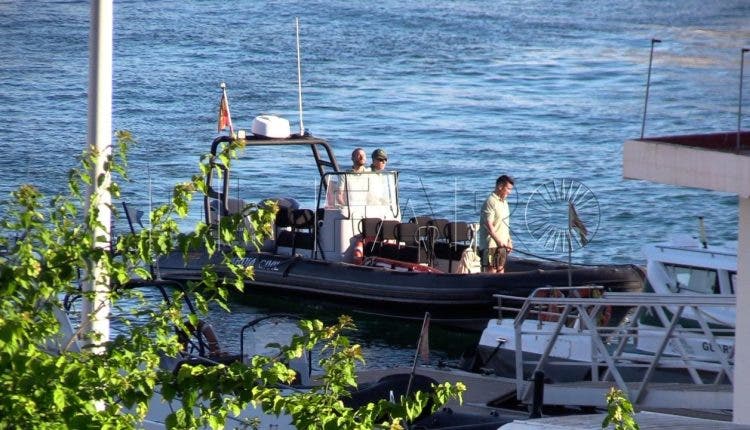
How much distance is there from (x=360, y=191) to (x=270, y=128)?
3.81 ft

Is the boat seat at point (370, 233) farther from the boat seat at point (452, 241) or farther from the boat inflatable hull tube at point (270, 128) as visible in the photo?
the boat inflatable hull tube at point (270, 128)

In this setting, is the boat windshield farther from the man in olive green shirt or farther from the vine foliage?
the vine foliage

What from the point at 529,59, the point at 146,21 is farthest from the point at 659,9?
the point at 146,21

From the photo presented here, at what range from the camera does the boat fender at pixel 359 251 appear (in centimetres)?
1503

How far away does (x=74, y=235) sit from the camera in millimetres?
5207

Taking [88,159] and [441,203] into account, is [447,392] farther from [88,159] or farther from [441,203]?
[441,203]

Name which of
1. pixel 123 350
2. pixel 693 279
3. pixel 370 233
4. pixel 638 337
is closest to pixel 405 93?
pixel 370 233

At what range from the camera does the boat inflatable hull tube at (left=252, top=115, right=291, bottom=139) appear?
1551 centimetres

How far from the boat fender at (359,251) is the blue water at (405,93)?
168 inches

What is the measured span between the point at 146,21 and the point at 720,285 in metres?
24.6

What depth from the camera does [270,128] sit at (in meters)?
15.5

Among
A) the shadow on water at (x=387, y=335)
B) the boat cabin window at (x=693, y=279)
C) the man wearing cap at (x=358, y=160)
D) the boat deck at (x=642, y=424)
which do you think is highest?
the man wearing cap at (x=358, y=160)

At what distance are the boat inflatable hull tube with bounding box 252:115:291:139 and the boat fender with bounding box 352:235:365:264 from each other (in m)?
1.39

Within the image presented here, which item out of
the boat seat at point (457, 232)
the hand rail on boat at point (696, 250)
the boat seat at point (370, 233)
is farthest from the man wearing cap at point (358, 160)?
the hand rail on boat at point (696, 250)
